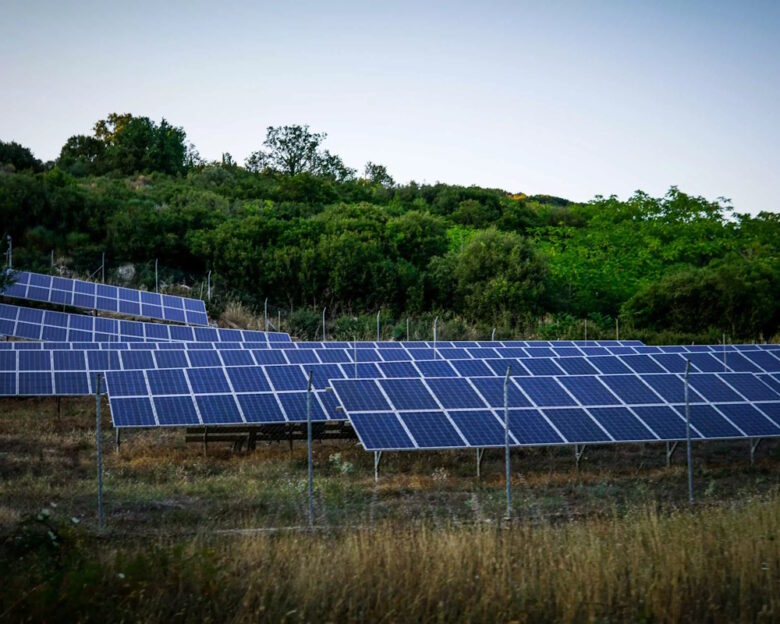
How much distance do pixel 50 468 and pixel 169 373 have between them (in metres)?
3.81

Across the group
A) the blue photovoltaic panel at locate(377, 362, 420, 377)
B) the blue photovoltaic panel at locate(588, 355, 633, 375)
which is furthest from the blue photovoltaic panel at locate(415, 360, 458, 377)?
the blue photovoltaic panel at locate(588, 355, 633, 375)

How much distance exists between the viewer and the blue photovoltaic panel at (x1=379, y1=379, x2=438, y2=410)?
1830cm

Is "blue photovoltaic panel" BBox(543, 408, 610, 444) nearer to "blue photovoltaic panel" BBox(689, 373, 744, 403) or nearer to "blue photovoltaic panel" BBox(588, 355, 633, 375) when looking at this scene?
"blue photovoltaic panel" BBox(689, 373, 744, 403)

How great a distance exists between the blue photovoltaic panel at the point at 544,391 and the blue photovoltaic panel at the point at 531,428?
50 cm

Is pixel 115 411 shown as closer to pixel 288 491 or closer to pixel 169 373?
pixel 169 373

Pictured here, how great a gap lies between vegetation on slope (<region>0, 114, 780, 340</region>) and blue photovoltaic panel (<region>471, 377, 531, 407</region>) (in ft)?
71.2

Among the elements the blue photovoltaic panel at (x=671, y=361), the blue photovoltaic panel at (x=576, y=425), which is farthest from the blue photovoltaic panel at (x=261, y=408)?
the blue photovoltaic panel at (x=671, y=361)

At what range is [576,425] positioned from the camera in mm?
18188

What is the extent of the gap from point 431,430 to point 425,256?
33196mm

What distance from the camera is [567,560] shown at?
32.2 feet

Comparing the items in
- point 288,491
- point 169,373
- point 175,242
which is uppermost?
point 175,242

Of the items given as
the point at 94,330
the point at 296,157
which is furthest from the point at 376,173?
the point at 94,330

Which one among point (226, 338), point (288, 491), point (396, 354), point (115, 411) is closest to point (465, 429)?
point (288, 491)

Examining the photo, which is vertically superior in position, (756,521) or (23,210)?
(23,210)
